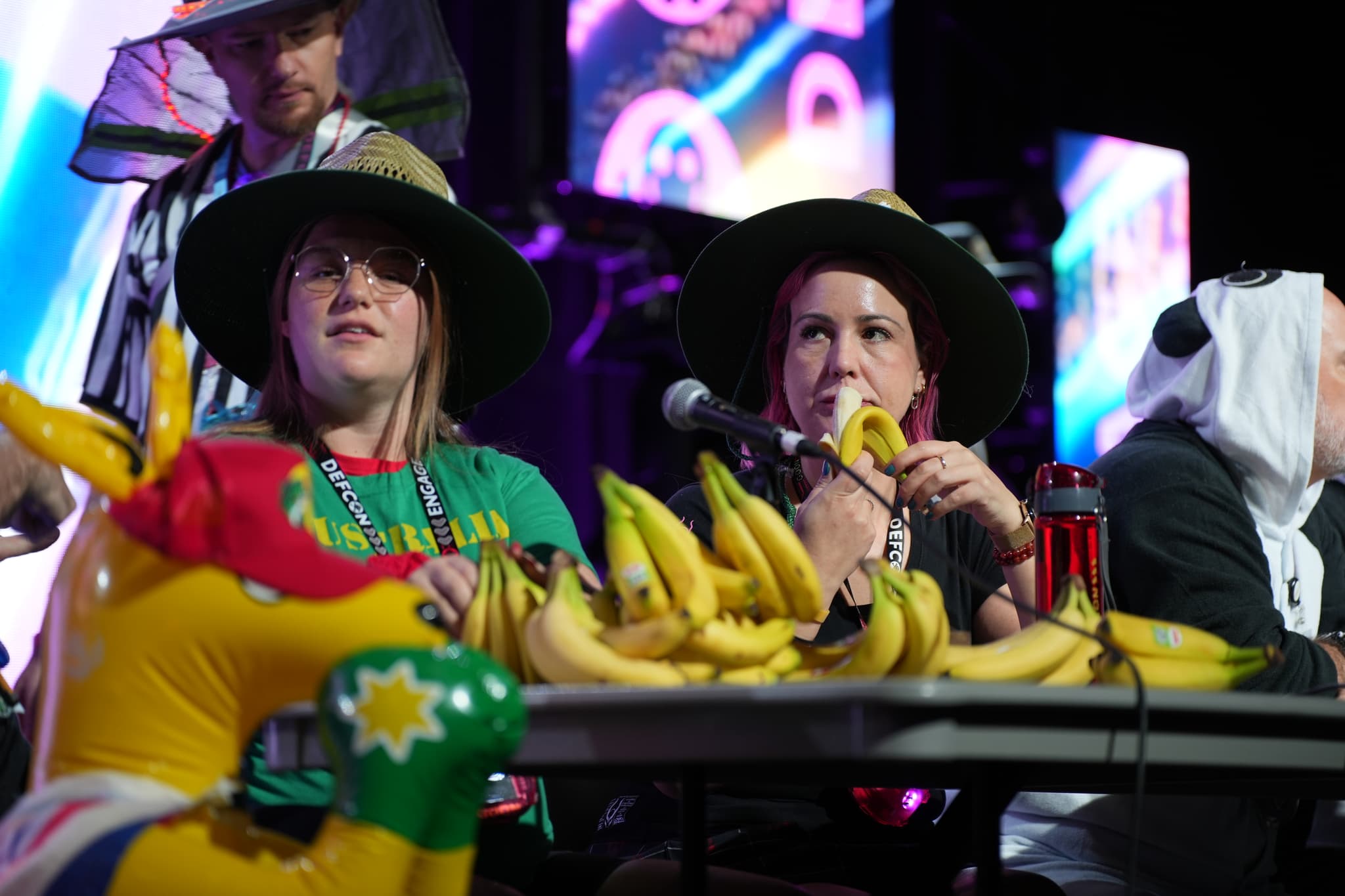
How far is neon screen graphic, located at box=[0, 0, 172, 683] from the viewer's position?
290cm

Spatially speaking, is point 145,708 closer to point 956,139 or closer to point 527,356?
point 527,356

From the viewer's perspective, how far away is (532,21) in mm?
4176

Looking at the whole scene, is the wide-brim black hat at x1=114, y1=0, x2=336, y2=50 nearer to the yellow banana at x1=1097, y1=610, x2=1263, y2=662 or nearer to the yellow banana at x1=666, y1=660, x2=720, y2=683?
the yellow banana at x1=666, y1=660, x2=720, y2=683

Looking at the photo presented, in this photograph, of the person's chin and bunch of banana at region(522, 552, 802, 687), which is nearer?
bunch of banana at region(522, 552, 802, 687)

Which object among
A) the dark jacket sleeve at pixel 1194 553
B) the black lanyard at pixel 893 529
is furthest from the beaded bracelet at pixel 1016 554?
the dark jacket sleeve at pixel 1194 553

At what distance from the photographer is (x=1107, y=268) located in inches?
251

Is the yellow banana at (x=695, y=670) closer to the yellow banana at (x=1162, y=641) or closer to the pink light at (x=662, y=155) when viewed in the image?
the yellow banana at (x=1162, y=641)

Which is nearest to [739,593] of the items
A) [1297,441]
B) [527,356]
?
[527,356]

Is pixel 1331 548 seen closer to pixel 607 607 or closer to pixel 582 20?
pixel 607 607

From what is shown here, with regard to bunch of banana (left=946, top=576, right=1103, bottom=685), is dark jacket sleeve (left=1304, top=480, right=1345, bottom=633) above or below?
below

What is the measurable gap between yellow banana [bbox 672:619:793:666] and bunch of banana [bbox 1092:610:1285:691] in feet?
1.12

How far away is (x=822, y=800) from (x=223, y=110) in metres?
2.07

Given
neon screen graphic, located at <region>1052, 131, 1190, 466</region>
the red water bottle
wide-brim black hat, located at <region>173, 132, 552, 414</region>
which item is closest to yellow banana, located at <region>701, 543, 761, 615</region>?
the red water bottle

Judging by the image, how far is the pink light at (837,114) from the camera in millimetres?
4996
